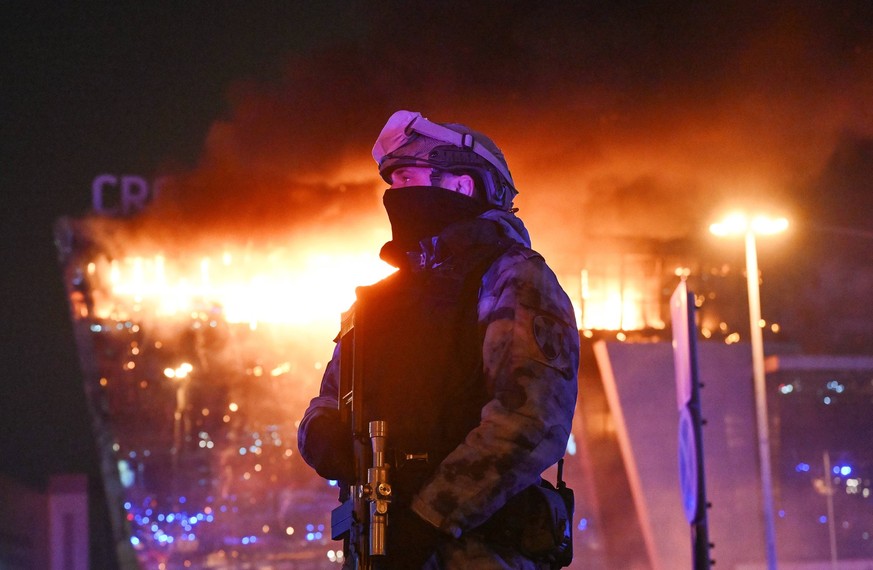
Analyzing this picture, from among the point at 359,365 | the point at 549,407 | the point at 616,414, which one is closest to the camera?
the point at 549,407

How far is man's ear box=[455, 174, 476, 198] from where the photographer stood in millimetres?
2783

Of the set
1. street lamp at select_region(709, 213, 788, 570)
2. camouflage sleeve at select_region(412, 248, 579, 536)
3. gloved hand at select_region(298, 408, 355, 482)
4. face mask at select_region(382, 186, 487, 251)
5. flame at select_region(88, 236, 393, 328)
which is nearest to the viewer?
camouflage sleeve at select_region(412, 248, 579, 536)

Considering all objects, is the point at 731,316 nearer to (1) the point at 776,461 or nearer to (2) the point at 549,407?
(1) the point at 776,461

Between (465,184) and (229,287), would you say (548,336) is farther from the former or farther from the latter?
(229,287)

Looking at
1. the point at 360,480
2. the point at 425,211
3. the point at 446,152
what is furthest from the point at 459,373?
the point at 446,152

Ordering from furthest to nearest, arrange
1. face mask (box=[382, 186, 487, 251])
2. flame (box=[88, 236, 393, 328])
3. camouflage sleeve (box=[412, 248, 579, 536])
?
flame (box=[88, 236, 393, 328]), face mask (box=[382, 186, 487, 251]), camouflage sleeve (box=[412, 248, 579, 536])

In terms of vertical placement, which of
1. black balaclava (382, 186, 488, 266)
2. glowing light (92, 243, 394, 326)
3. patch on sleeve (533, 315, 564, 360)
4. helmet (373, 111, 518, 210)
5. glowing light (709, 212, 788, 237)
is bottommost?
patch on sleeve (533, 315, 564, 360)

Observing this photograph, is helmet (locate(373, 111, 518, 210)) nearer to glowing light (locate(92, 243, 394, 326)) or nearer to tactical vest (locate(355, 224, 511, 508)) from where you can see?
tactical vest (locate(355, 224, 511, 508))

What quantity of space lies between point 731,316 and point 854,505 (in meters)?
5.52

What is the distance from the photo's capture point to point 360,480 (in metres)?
2.40

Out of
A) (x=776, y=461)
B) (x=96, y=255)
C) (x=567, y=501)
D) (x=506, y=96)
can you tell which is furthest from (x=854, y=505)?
(x=567, y=501)

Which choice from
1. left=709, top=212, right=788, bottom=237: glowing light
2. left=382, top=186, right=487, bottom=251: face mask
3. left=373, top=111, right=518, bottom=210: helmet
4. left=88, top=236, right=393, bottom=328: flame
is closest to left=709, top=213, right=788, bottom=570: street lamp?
left=709, top=212, right=788, bottom=237: glowing light

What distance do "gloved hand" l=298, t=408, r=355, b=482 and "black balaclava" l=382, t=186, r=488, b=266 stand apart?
0.52m

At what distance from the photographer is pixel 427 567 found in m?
2.33
